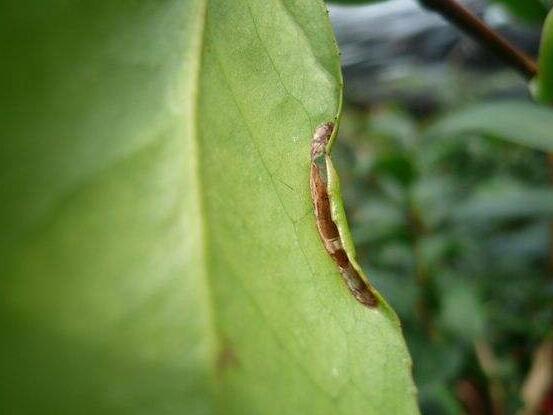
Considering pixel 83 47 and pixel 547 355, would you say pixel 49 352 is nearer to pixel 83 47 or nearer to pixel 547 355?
pixel 83 47

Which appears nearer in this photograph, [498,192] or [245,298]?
[245,298]

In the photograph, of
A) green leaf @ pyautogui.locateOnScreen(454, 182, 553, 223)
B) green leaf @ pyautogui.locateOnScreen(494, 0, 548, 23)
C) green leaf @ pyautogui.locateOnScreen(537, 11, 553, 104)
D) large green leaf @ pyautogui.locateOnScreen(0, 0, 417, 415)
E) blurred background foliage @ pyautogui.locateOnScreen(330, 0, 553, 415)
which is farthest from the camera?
green leaf @ pyautogui.locateOnScreen(454, 182, 553, 223)

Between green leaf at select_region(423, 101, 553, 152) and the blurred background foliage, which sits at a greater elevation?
green leaf at select_region(423, 101, 553, 152)

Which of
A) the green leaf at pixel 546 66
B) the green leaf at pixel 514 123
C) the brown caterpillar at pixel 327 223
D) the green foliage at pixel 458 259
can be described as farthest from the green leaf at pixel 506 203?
the brown caterpillar at pixel 327 223

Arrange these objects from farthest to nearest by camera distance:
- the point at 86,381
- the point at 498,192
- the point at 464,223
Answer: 1. the point at 464,223
2. the point at 498,192
3. the point at 86,381

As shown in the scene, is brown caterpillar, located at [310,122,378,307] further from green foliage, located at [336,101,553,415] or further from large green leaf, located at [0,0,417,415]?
green foliage, located at [336,101,553,415]

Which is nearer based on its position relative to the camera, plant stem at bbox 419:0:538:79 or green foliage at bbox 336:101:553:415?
plant stem at bbox 419:0:538:79

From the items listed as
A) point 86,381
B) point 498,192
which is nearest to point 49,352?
point 86,381

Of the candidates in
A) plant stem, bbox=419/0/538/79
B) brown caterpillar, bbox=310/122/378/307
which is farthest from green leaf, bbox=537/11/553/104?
brown caterpillar, bbox=310/122/378/307
